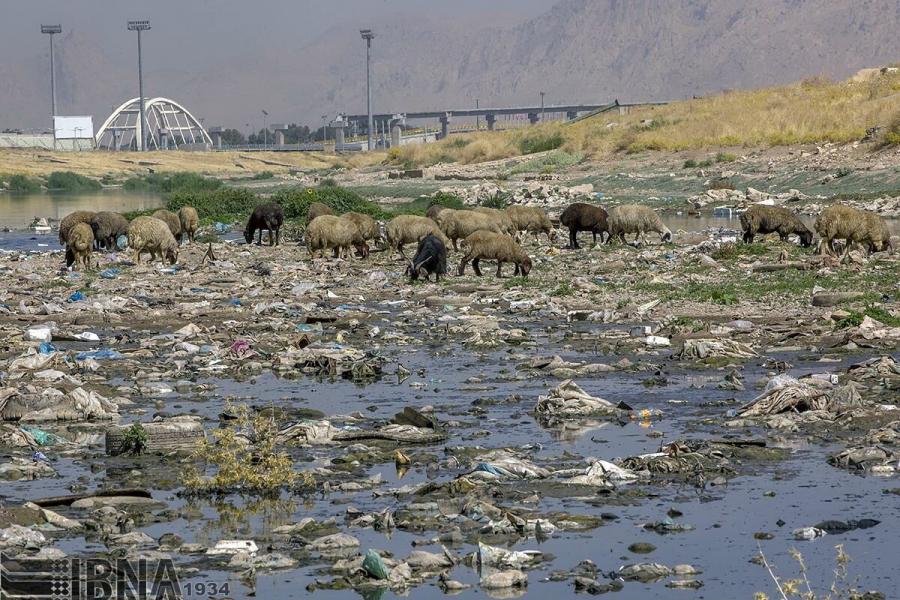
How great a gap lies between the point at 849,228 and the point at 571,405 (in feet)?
37.5

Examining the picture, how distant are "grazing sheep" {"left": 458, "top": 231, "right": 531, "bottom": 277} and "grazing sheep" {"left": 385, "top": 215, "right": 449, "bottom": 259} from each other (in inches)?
131

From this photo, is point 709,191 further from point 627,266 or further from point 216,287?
point 216,287

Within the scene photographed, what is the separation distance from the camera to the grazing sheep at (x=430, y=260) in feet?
73.1

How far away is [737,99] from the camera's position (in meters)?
62.6


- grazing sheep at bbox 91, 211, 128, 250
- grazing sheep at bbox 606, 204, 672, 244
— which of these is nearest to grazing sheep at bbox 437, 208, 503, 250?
grazing sheep at bbox 606, 204, 672, 244

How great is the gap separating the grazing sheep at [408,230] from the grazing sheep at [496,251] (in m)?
3.34

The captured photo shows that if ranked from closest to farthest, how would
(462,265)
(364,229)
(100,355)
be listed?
(100,355) → (462,265) → (364,229)

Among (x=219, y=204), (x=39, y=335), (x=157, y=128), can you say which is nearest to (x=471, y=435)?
(x=39, y=335)

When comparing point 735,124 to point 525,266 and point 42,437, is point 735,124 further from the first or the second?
point 42,437

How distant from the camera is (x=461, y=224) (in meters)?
26.3

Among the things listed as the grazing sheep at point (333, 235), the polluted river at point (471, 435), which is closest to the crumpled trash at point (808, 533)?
the polluted river at point (471, 435)

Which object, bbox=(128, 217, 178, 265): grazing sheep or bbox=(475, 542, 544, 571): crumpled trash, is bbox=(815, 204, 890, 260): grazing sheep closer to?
bbox=(128, 217, 178, 265): grazing sheep

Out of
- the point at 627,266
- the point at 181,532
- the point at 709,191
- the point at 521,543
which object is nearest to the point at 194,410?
the point at 181,532

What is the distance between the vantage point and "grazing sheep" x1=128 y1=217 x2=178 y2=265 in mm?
26031
